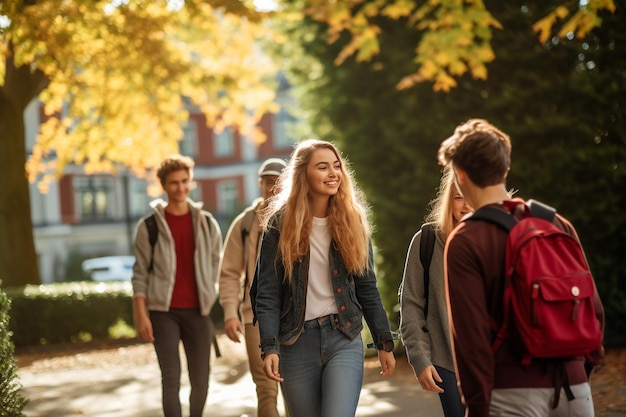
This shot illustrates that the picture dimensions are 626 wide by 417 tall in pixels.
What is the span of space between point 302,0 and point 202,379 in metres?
6.91

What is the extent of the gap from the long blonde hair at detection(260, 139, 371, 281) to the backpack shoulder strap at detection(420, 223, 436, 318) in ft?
0.95

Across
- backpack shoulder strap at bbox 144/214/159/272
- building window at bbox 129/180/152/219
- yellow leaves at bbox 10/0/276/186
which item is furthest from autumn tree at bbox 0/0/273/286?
building window at bbox 129/180/152/219

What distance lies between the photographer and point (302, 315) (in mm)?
4520

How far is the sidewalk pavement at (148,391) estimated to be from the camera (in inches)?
343

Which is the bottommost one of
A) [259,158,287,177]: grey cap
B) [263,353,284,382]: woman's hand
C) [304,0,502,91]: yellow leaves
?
[263,353,284,382]: woman's hand

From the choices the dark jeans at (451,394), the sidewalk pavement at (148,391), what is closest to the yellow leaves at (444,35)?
the sidewalk pavement at (148,391)

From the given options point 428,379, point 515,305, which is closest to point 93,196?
point 428,379

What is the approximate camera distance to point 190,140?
5309 centimetres

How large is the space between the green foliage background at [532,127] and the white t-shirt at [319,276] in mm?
6201

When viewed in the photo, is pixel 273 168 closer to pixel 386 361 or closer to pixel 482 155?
pixel 386 361

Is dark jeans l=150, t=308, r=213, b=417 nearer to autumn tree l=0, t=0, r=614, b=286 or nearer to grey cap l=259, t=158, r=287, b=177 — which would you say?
grey cap l=259, t=158, r=287, b=177

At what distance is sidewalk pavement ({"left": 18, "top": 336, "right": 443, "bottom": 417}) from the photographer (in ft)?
28.6

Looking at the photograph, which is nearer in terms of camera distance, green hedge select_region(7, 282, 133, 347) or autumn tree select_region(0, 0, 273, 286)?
autumn tree select_region(0, 0, 273, 286)

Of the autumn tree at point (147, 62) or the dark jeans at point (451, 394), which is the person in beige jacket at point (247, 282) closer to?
the dark jeans at point (451, 394)
